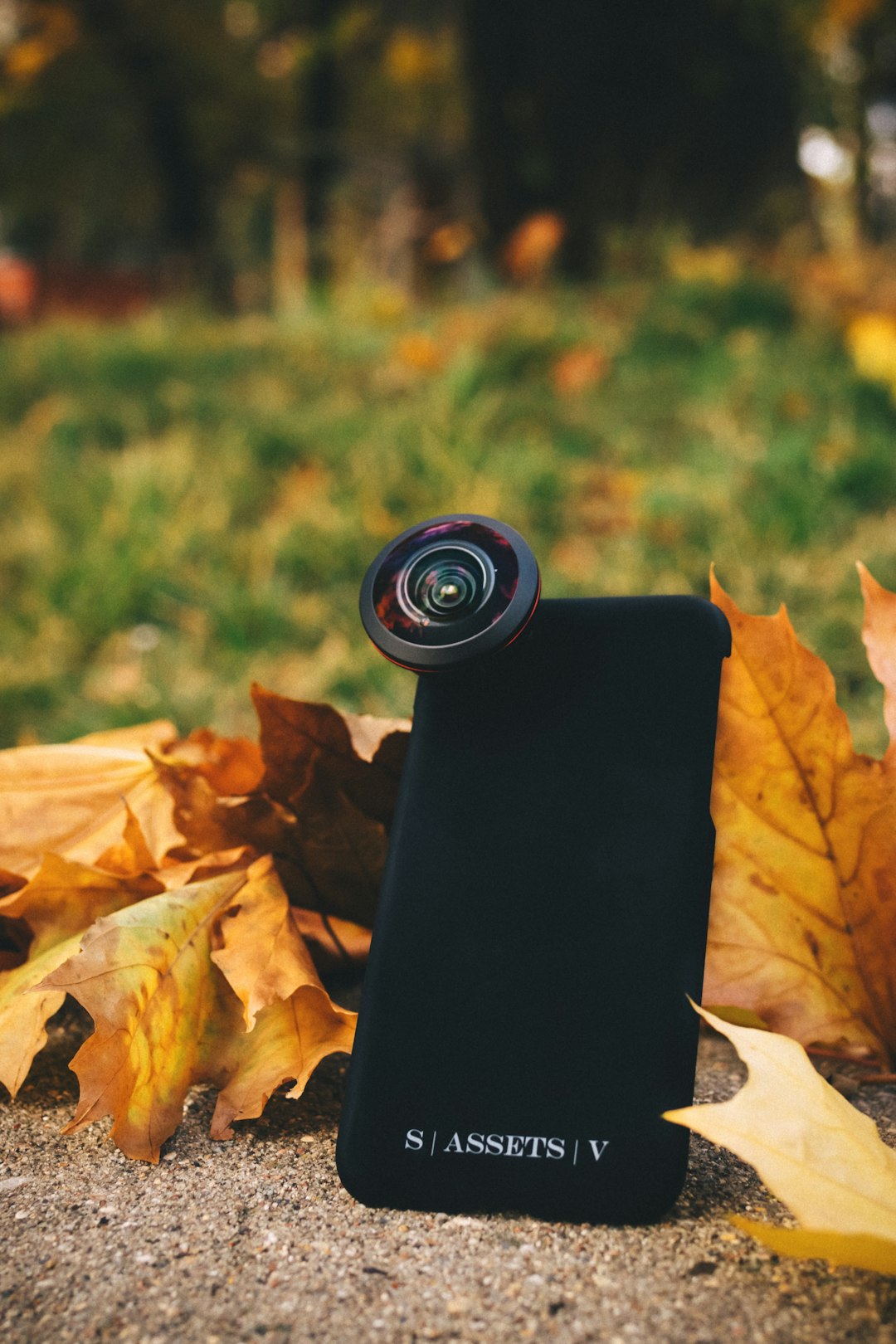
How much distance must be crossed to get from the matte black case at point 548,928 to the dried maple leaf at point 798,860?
1.3 inches

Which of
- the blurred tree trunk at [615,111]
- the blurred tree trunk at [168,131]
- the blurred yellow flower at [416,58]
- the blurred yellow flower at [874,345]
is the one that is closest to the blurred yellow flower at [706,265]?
the blurred tree trunk at [615,111]

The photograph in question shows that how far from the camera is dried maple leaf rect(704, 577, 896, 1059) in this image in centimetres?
79

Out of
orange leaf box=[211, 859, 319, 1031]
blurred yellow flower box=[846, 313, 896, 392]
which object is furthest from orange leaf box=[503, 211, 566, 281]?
orange leaf box=[211, 859, 319, 1031]

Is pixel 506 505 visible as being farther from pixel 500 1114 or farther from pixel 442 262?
pixel 442 262

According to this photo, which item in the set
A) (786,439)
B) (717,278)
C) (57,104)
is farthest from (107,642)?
(57,104)

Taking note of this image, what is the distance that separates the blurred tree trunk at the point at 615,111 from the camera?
411 cm

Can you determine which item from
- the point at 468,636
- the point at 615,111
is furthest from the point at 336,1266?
the point at 615,111

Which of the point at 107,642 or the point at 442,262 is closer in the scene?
the point at 107,642

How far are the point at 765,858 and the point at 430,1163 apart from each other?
1.11 ft

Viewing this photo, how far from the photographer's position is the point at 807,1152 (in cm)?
59

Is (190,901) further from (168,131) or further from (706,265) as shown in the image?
(168,131)

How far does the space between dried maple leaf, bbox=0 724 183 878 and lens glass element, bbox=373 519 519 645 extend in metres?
0.37

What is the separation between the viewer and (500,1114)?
2.42ft

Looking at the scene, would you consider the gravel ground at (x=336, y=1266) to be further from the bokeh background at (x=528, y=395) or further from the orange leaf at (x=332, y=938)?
the bokeh background at (x=528, y=395)
